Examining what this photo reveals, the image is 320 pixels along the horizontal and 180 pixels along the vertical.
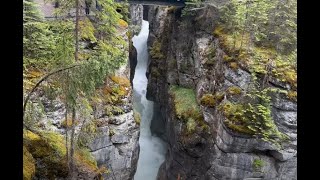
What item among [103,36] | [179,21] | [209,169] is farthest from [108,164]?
[179,21]

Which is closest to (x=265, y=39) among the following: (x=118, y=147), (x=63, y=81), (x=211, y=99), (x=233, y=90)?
(x=233, y=90)

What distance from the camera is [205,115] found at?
24.4 m

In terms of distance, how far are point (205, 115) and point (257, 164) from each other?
537 centimetres

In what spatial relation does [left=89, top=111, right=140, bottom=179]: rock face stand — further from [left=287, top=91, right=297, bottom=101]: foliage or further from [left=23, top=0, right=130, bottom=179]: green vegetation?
[left=287, top=91, right=297, bottom=101]: foliage

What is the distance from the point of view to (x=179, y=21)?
31156 millimetres

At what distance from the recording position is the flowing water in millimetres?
28984

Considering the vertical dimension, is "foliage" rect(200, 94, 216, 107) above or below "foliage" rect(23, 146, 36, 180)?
below

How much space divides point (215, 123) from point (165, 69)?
12.3 m

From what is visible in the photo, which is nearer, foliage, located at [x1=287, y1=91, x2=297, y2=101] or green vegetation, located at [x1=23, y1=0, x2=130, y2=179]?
green vegetation, located at [x1=23, y1=0, x2=130, y2=179]

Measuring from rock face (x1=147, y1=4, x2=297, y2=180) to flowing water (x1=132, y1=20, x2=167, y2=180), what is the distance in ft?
3.37

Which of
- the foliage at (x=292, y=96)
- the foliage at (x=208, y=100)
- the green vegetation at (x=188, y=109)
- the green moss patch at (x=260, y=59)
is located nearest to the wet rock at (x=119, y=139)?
the green vegetation at (x=188, y=109)

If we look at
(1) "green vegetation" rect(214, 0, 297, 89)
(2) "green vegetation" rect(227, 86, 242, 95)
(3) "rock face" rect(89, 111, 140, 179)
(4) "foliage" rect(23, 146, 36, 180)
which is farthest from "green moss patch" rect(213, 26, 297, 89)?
(4) "foliage" rect(23, 146, 36, 180)

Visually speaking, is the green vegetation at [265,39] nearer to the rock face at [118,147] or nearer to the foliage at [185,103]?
the foliage at [185,103]
